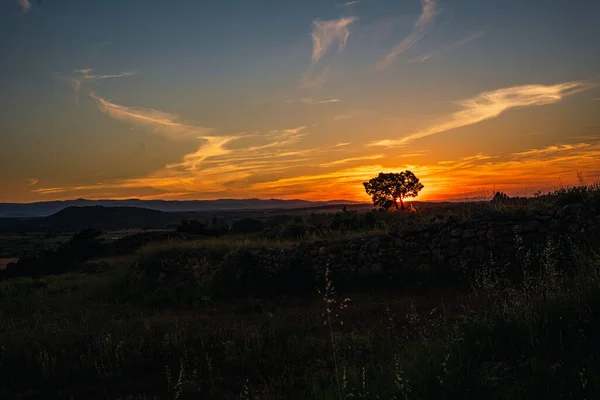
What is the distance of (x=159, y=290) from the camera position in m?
15.5

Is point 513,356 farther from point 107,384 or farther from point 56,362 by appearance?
point 56,362

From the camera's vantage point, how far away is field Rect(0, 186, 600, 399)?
450 centimetres

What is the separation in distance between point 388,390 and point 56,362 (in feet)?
22.0

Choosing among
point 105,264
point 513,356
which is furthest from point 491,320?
point 105,264

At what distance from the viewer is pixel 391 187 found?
47.8 metres

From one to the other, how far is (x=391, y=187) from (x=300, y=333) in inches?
1589

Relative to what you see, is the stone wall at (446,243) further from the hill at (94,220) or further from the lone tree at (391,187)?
the hill at (94,220)

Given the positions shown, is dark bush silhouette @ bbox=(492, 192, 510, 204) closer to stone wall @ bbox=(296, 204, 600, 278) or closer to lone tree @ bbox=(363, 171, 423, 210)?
stone wall @ bbox=(296, 204, 600, 278)

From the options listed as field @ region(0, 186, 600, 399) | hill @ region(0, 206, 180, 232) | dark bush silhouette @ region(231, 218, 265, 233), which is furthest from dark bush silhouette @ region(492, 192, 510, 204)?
hill @ region(0, 206, 180, 232)

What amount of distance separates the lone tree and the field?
3238 centimetres

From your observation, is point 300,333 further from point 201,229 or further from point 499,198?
point 201,229

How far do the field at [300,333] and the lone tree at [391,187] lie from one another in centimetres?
3238

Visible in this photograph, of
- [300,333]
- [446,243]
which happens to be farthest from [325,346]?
[446,243]

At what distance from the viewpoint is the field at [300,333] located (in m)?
4.50
